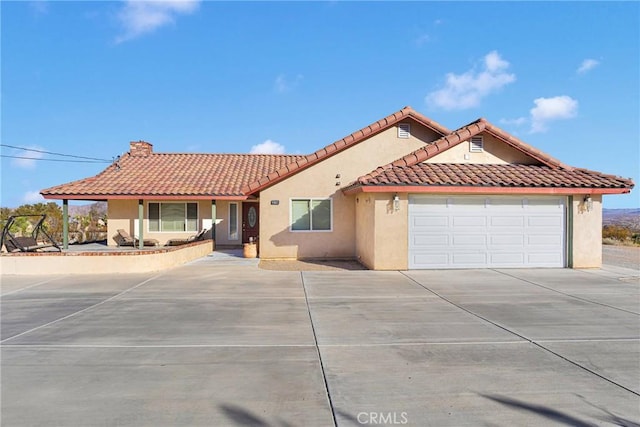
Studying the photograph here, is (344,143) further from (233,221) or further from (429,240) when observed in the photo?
(233,221)

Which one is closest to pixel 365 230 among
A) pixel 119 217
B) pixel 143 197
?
pixel 143 197

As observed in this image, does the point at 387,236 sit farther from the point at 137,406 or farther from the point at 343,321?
the point at 137,406

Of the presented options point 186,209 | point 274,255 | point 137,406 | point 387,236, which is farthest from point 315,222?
point 137,406

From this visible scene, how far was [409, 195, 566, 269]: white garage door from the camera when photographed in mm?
13594

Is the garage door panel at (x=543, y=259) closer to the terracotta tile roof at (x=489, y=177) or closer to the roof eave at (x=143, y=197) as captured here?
the terracotta tile roof at (x=489, y=177)

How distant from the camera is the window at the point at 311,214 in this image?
54.0 ft

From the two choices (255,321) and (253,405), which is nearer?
(253,405)

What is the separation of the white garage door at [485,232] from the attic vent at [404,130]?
4.37 meters

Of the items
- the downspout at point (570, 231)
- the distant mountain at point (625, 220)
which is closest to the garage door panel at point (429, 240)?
the downspout at point (570, 231)

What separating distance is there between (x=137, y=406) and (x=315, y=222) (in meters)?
12.6

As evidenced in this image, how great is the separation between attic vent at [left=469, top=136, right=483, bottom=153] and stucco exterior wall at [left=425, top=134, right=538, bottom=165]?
0.11m

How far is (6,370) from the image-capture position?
16.8ft

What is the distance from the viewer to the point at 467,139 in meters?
14.9

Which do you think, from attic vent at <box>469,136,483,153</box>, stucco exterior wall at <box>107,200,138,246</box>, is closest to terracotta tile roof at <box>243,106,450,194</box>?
attic vent at <box>469,136,483,153</box>
